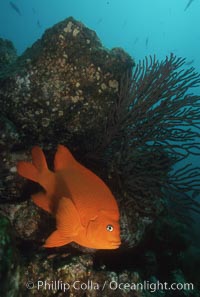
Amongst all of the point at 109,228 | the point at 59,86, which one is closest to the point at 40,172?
the point at 109,228

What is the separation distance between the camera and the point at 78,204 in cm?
220

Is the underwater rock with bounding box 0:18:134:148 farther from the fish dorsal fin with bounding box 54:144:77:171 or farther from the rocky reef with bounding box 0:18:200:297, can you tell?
the fish dorsal fin with bounding box 54:144:77:171

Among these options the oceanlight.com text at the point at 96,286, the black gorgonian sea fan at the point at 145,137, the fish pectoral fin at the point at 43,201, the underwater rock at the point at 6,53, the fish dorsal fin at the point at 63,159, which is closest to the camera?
the fish dorsal fin at the point at 63,159

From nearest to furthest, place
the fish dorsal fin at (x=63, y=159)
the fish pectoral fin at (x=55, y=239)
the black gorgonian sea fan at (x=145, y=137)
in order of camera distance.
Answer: the fish pectoral fin at (x=55, y=239)
the fish dorsal fin at (x=63, y=159)
the black gorgonian sea fan at (x=145, y=137)

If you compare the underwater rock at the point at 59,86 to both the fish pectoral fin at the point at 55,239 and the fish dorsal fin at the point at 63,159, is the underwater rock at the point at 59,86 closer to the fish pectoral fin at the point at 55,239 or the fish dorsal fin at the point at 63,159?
the fish dorsal fin at the point at 63,159

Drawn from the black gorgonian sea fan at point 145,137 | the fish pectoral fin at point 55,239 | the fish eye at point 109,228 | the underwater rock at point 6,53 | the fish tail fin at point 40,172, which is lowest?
the fish pectoral fin at point 55,239

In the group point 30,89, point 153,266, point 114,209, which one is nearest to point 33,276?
point 114,209

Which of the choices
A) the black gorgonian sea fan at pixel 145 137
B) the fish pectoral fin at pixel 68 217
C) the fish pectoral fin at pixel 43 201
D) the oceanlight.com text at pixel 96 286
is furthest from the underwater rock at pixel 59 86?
the fish pectoral fin at pixel 68 217

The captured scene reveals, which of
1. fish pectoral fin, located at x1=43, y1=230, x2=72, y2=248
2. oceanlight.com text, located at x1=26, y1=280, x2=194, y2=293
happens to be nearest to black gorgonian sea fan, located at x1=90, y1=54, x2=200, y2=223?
oceanlight.com text, located at x1=26, y1=280, x2=194, y2=293

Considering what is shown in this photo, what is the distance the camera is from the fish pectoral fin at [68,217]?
208 cm

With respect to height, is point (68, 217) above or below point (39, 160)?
below

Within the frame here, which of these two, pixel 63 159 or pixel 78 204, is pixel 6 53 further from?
pixel 78 204

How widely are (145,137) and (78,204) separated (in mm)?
2065

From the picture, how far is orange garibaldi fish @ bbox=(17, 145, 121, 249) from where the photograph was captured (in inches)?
81.5
